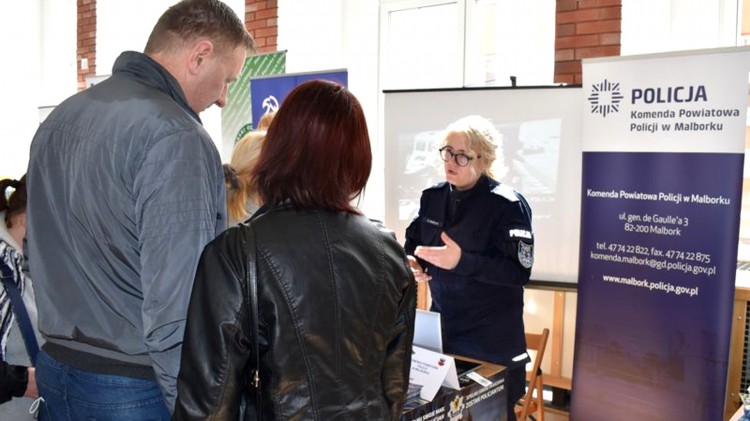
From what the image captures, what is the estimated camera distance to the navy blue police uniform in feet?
7.72

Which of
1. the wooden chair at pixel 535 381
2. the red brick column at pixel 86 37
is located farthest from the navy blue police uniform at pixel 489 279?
the red brick column at pixel 86 37

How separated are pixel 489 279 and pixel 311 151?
133cm

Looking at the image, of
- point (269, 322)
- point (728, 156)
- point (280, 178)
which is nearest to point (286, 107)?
point (280, 178)

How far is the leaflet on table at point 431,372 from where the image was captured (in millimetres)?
1776

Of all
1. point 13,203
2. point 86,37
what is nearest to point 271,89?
point 13,203

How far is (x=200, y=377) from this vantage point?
1.10m

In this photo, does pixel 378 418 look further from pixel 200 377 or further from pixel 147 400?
pixel 147 400

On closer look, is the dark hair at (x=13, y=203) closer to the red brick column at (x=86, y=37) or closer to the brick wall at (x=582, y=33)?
the brick wall at (x=582, y=33)

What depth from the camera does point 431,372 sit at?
1801 mm

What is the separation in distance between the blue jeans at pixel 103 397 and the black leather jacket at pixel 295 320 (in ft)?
0.49

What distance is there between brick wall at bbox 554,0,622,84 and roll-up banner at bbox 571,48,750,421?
32.6 inches

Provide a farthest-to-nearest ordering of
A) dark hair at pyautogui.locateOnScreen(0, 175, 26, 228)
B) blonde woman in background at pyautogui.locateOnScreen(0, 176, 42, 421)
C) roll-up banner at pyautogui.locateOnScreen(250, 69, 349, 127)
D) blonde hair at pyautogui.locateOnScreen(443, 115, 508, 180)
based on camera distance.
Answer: roll-up banner at pyautogui.locateOnScreen(250, 69, 349, 127) → blonde hair at pyautogui.locateOnScreen(443, 115, 508, 180) → dark hair at pyautogui.locateOnScreen(0, 175, 26, 228) → blonde woman in background at pyautogui.locateOnScreen(0, 176, 42, 421)

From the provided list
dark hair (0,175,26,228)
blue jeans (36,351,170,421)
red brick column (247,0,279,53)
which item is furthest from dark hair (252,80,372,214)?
red brick column (247,0,279,53)

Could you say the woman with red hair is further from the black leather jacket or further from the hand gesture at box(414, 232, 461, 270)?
the hand gesture at box(414, 232, 461, 270)
